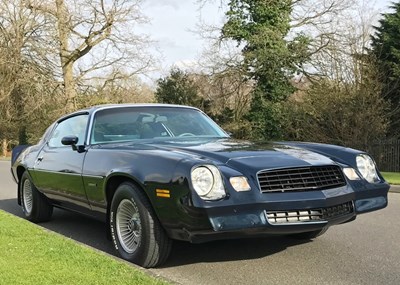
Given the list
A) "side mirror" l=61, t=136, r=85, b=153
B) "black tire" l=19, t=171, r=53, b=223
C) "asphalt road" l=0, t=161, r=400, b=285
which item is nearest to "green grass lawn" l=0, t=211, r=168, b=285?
"asphalt road" l=0, t=161, r=400, b=285

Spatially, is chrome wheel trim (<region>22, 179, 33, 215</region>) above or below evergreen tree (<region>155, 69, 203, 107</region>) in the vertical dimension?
below

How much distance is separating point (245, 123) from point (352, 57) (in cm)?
691

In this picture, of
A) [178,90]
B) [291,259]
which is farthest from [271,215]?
[178,90]

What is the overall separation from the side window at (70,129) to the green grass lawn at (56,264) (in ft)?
4.31

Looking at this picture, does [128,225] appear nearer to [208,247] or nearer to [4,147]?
[208,247]

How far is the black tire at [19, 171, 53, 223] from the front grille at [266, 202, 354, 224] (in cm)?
418

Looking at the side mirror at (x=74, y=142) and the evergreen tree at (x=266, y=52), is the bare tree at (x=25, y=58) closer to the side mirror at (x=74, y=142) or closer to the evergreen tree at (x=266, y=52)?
the evergreen tree at (x=266, y=52)

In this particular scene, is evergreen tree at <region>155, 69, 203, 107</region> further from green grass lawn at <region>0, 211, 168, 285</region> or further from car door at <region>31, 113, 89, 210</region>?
green grass lawn at <region>0, 211, 168, 285</region>

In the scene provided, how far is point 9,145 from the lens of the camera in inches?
1786

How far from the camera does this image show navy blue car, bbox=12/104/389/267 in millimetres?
4398

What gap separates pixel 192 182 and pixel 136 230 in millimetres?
1062

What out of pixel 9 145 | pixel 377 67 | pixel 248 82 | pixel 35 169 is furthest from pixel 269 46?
pixel 9 145

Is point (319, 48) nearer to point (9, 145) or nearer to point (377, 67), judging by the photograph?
point (377, 67)

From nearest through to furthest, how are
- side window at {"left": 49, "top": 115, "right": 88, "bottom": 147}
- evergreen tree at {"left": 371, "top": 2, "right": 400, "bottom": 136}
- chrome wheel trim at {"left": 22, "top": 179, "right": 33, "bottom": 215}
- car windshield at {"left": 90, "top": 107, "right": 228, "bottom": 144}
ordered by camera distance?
1. car windshield at {"left": 90, "top": 107, "right": 228, "bottom": 144}
2. side window at {"left": 49, "top": 115, "right": 88, "bottom": 147}
3. chrome wheel trim at {"left": 22, "top": 179, "right": 33, "bottom": 215}
4. evergreen tree at {"left": 371, "top": 2, "right": 400, "bottom": 136}
